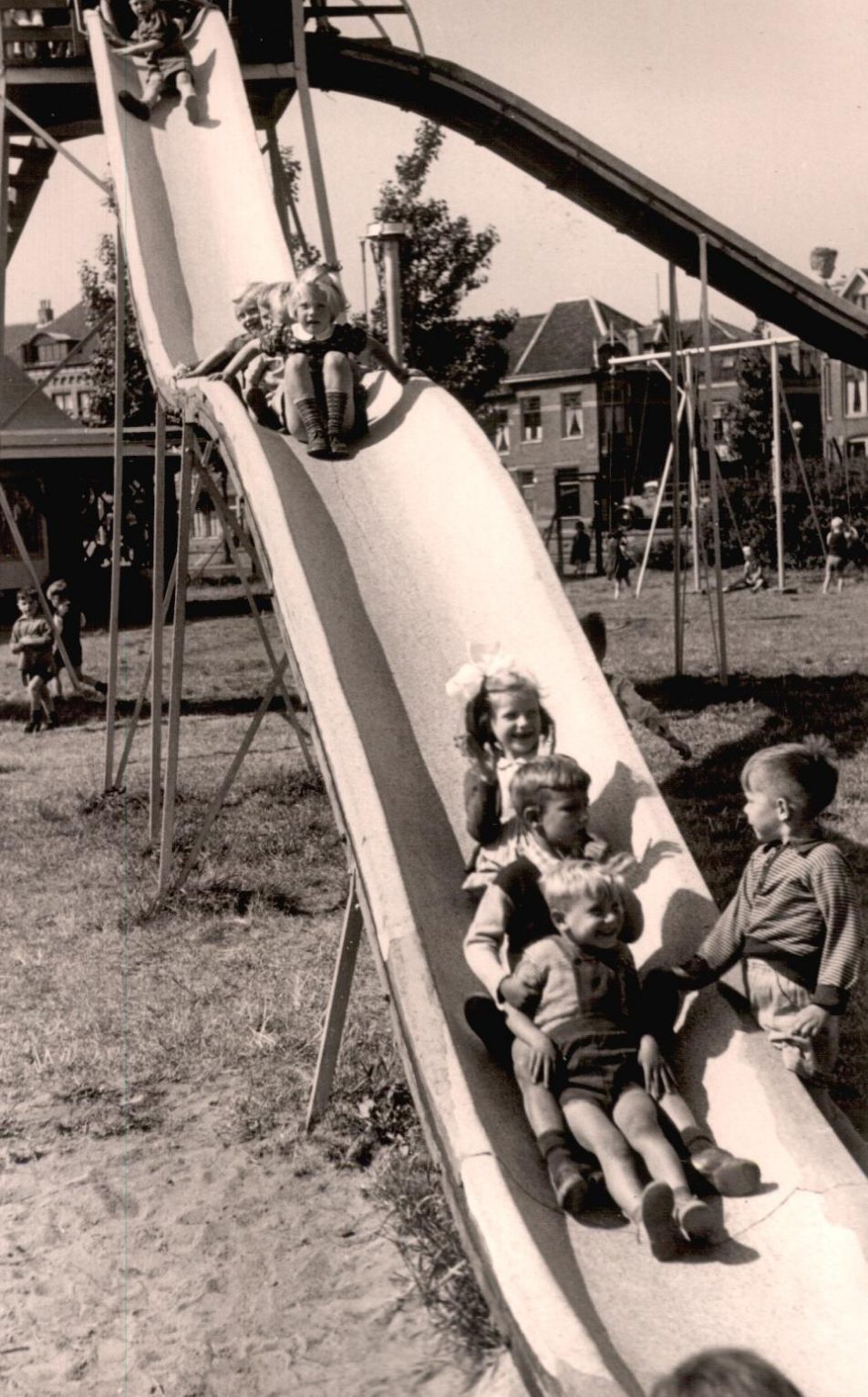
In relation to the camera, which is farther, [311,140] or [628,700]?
[311,140]

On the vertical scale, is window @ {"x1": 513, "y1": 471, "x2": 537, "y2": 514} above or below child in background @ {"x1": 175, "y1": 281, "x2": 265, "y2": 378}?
below

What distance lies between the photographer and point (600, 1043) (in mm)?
4406

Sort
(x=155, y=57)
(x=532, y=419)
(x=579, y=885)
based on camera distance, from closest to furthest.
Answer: (x=579, y=885) < (x=155, y=57) < (x=532, y=419)

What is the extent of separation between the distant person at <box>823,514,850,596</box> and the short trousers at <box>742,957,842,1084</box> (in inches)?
876

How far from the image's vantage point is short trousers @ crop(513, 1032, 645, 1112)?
14.1 ft

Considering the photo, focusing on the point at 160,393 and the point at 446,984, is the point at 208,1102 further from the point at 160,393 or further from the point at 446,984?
the point at 160,393

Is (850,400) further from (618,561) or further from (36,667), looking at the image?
(36,667)

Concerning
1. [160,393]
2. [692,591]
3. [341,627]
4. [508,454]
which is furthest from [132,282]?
[508,454]

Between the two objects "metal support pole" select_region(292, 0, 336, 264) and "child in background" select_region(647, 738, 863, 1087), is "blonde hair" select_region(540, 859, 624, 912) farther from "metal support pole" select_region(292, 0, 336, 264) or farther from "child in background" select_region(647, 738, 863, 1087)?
"metal support pole" select_region(292, 0, 336, 264)

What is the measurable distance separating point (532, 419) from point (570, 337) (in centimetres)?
333

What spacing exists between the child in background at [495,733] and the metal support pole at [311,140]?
580 centimetres

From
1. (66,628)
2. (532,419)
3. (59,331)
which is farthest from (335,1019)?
(59,331)

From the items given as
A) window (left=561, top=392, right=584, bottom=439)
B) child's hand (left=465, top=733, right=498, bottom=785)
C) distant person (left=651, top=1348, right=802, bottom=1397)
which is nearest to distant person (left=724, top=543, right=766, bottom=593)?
child's hand (left=465, top=733, right=498, bottom=785)

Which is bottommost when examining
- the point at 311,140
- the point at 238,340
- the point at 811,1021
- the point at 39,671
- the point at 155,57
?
the point at 39,671
